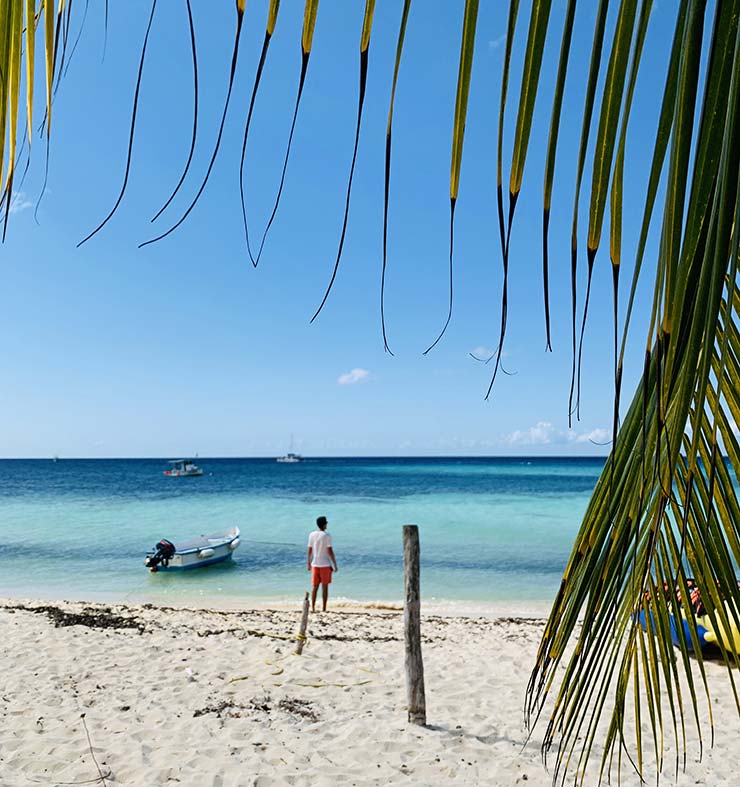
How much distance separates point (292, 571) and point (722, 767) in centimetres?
1570

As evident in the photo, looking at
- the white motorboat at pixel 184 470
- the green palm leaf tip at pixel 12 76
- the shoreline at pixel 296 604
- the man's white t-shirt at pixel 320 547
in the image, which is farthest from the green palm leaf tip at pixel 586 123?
the white motorboat at pixel 184 470

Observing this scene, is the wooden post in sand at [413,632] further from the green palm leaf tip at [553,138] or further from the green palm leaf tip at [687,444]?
the green palm leaf tip at [553,138]

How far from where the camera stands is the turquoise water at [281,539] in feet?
57.8

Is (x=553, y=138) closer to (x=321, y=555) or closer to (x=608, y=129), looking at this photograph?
(x=608, y=129)

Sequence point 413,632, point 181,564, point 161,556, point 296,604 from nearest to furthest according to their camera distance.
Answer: point 413,632 < point 296,604 < point 161,556 < point 181,564

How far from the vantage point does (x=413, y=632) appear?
6246mm

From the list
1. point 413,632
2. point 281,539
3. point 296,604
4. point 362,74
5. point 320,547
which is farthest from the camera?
point 281,539

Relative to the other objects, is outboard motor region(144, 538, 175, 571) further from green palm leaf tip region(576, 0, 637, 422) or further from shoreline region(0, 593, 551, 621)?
green palm leaf tip region(576, 0, 637, 422)

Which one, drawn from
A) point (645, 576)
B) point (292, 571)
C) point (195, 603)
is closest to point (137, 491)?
point (292, 571)

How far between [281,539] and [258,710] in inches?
855

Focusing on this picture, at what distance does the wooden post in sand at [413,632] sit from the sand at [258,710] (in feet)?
0.60

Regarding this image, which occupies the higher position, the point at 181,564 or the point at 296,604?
the point at 181,564

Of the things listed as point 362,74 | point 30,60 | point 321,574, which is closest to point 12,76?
point 30,60

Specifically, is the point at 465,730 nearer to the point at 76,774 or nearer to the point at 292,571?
the point at 76,774
